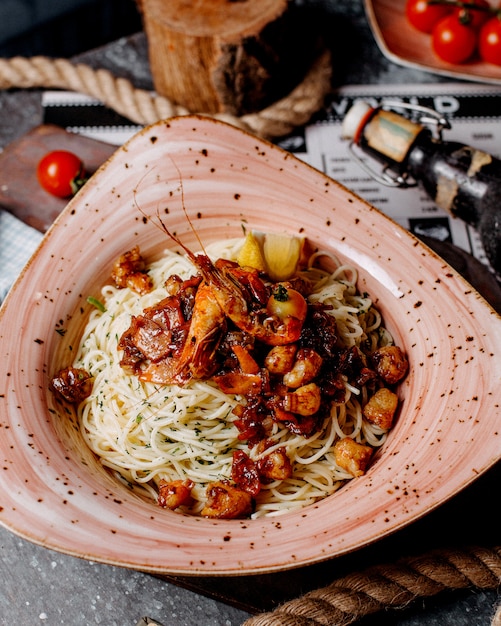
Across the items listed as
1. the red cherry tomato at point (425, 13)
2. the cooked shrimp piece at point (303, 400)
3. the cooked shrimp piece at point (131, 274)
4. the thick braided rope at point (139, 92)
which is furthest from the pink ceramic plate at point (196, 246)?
the red cherry tomato at point (425, 13)

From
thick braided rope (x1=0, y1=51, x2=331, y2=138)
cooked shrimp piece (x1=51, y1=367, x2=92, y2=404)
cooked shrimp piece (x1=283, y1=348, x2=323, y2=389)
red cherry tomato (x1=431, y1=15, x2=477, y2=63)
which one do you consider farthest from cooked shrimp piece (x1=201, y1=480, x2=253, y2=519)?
red cherry tomato (x1=431, y1=15, x2=477, y2=63)

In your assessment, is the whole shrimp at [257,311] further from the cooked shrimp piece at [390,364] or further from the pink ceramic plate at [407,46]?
the pink ceramic plate at [407,46]

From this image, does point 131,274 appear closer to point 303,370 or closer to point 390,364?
point 303,370

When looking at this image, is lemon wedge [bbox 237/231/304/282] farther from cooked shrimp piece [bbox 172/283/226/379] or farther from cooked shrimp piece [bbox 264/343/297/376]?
cooked shrimp piece [bbox 264/343/297/376]

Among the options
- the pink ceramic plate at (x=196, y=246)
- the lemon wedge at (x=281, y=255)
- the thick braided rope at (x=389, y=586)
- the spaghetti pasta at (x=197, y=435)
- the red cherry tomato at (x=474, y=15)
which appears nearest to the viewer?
the pink ceramic plate at (x=196, y=246)

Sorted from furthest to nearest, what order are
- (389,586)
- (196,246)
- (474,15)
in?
(474,15)
(196,246)
(389,586)

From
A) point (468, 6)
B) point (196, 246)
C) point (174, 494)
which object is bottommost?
point (174, 494)

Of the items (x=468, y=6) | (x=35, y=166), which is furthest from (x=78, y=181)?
(x=468, y=6)
